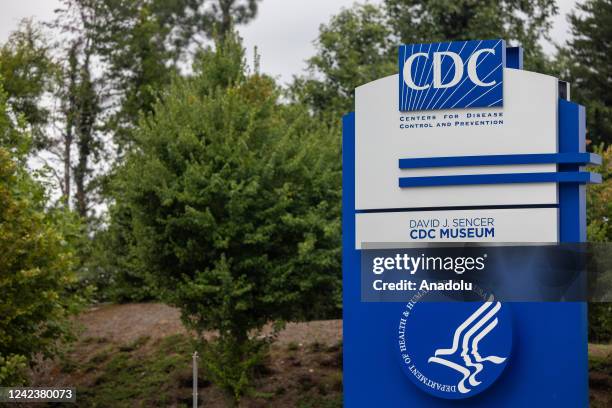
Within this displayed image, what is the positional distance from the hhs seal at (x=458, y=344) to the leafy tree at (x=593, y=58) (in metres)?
28.7

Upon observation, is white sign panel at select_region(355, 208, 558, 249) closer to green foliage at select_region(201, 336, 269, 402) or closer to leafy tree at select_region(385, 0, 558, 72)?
green foliage at select_region(201, 336, 269, 402)

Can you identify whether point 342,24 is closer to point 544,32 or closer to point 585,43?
point 544,32

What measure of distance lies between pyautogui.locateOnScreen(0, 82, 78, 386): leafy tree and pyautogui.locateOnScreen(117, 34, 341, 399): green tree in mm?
1465

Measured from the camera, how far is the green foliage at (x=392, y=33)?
34.9 metres

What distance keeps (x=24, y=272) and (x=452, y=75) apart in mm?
7020

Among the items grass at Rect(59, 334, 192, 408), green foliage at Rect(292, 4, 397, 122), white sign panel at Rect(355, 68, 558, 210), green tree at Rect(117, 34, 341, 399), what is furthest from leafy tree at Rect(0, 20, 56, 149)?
white sign panel at Rect(355, 68, 558, 210)

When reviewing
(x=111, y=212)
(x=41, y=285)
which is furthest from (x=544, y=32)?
(x=41, y=285)

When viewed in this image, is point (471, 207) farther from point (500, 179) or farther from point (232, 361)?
point (232, 361)

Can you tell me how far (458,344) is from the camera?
11.9 meters

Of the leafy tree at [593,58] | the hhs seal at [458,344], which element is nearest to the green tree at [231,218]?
the hhs seal at [458,344]

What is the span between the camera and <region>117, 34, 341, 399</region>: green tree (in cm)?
1731

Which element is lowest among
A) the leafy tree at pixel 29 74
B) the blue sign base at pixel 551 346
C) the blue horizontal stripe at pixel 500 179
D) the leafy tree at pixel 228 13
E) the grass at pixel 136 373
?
the grass at pixel 136 373

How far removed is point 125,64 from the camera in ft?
128

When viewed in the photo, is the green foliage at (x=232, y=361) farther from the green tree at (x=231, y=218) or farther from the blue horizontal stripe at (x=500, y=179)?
the blue horizontal stripe at (x=500, y=179)
